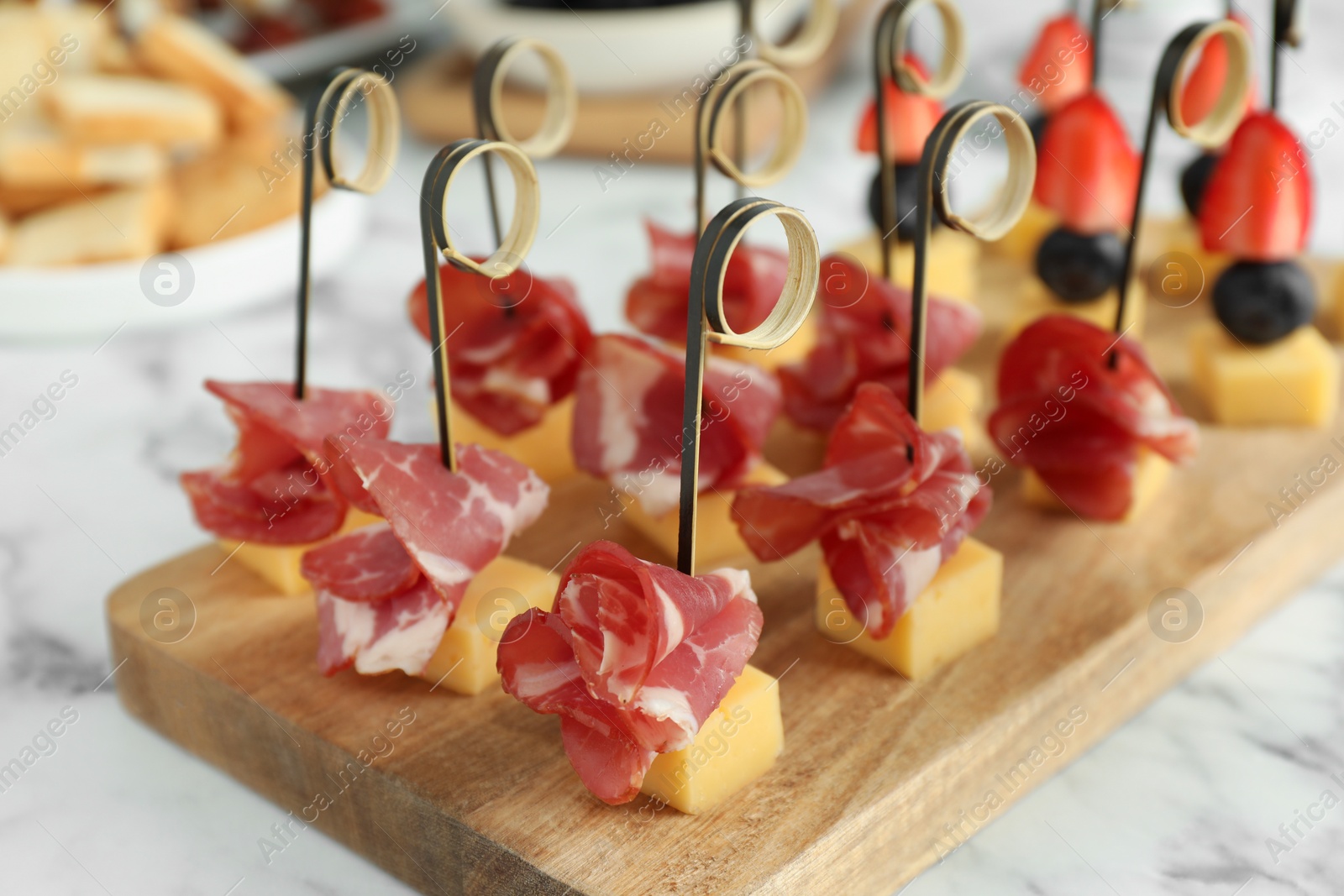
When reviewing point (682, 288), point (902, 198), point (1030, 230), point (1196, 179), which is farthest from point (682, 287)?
point (1196, 179)

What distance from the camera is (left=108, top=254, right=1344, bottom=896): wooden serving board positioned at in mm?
776

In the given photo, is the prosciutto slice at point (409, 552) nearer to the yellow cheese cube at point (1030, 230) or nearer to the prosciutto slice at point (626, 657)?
the prosciutto slice at point (626, 657)

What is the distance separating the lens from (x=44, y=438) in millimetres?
1422

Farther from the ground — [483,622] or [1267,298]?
[1267,298]

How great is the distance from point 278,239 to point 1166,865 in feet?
3.89

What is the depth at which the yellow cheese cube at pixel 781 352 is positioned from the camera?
4.31ft

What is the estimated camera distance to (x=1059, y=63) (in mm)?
1490

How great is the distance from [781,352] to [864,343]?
21cm

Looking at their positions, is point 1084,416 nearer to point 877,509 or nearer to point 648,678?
point 877,509

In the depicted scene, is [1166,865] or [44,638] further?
[44,638]

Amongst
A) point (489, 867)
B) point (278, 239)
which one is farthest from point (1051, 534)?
point (278, 239)

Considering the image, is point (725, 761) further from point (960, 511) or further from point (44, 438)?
point (44, 438)

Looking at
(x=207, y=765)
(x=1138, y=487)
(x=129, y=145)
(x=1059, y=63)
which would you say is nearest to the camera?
(x=207, y=765)

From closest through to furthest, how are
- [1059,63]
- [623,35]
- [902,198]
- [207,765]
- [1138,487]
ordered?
[207,765]
[1138,487]
[902,198]
[1059,63]
[623,35]
